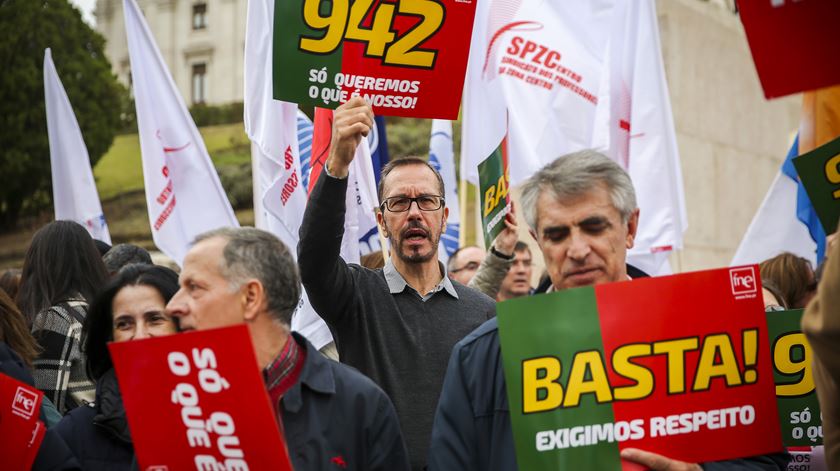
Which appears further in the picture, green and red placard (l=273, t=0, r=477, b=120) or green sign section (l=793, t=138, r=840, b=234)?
green and red placard (l=273, t=0, r=477, b=120)

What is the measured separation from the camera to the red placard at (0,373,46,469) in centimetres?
326

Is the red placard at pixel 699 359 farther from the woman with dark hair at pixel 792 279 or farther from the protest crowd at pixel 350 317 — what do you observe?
the woman with dark hair at pixel 792 279

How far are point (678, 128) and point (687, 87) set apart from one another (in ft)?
2.10

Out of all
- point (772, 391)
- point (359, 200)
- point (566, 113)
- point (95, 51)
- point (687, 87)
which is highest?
point (95, 51)

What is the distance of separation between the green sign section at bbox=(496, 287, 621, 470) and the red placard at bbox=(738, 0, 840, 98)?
72cm

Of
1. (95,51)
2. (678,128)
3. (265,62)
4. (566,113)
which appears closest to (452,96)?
(265,62)

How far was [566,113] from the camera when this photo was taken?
25.9ft

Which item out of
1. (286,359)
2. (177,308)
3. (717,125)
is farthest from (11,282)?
(717,125)

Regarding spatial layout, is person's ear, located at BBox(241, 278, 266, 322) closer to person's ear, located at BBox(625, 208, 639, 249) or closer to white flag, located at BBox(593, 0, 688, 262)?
person's ear, located at BBox(625, 208, 639, 249)

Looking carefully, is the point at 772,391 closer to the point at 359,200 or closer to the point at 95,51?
the point at 359,200

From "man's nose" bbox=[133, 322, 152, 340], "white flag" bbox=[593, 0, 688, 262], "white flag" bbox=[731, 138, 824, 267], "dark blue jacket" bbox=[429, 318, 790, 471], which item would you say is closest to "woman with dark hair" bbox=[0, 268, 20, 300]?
"man's nose" bbox=[133, 322, 152, 340]

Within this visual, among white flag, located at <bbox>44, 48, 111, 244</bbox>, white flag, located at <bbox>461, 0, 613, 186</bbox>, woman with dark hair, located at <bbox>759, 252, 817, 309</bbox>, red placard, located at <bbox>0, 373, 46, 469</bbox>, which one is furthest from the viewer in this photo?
white flag, located at <bbox>44, 48, 111, 244</bbox>

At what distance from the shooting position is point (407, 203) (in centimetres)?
457

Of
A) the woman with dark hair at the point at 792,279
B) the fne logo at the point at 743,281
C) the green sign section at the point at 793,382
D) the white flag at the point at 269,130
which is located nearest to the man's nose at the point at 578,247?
the fne logo at the point at 743,281
